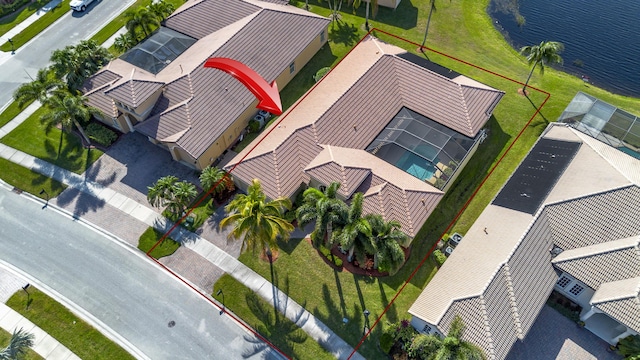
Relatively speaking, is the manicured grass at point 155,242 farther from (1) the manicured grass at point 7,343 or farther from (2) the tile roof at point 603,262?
(2) the tile roof at point 603,262

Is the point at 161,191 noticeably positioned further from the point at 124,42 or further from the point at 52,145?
the point at 124,42

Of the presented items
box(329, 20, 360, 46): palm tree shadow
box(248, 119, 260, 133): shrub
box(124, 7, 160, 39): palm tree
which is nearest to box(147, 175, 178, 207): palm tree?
box(248, 119, 260, 133): shrub

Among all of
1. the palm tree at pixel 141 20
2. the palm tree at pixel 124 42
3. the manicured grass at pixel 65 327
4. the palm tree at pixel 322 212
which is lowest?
the manicured grass at pixel 65 327

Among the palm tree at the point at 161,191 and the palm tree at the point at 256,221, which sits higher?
the palm tree at the point at 256,221

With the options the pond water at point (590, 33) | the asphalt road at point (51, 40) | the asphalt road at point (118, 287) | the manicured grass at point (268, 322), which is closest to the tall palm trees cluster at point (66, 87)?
the asphalt road at point (51, 40)

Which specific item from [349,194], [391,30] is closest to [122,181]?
[349,194]

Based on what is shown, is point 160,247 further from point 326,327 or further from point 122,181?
point 326,327

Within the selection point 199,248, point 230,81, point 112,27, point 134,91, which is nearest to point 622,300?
point 199,248
